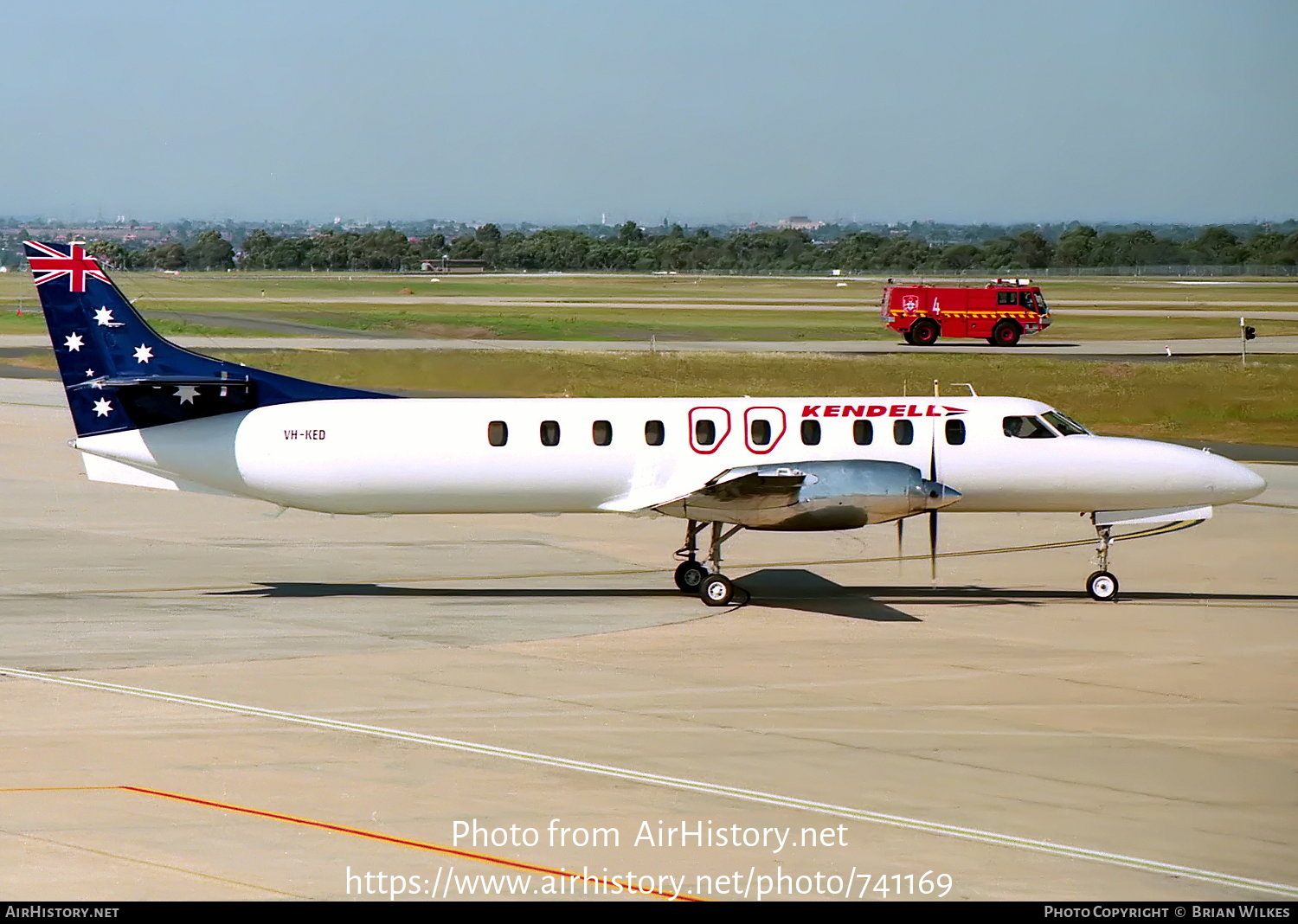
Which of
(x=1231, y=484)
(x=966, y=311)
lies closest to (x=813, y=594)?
(x=1231, y=484)

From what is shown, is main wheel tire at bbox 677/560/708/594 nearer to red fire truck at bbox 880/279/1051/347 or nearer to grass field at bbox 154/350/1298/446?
grass field at bbox 154/350/1298/446

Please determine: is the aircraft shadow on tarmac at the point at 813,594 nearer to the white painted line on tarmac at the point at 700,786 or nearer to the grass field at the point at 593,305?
the white painted line on tarmac at the point at 700,786

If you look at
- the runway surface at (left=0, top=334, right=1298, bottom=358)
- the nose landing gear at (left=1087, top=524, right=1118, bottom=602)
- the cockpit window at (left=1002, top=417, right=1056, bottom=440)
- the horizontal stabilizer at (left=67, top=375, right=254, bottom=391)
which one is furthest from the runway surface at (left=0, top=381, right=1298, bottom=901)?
the runway surface at (left=0, top=334, right=1298, bottom=358)

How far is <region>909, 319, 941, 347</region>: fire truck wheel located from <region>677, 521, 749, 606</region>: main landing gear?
4994cm

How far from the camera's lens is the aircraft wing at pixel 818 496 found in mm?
22531

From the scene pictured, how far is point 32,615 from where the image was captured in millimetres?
22516

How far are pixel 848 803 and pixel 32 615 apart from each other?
1359cm

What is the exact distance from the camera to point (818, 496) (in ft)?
74.8

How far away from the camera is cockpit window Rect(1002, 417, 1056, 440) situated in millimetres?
24516

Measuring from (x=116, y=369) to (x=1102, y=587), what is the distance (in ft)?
51.4

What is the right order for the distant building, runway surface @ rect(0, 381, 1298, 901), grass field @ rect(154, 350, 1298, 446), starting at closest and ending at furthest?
runway surface @ rect(0, 381, 1298, 901) < grass field @ rect(154, 350, 1298, 446) < the distant building

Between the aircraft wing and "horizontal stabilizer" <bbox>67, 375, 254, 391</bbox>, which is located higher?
"horizontal stabilizer" <bbox>67, 375, 254, 391</bbox>

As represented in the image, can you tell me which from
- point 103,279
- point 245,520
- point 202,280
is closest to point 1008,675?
point 103,279

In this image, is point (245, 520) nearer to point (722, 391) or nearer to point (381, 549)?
point (381, 549)
